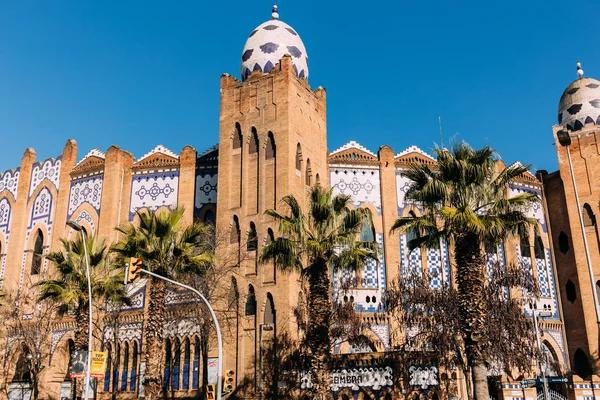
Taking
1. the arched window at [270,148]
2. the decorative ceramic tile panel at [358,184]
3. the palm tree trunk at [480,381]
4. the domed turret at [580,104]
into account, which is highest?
the domed turret at [580,104]

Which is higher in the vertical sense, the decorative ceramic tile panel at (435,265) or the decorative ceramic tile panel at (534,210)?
the decorative ceramic tile panel at (534,210)

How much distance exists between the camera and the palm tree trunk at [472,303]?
A: 16.0 m

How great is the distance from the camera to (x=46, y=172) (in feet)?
119

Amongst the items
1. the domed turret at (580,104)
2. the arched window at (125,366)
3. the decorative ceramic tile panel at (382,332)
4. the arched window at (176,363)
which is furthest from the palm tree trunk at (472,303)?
the domed turret at (580,104)

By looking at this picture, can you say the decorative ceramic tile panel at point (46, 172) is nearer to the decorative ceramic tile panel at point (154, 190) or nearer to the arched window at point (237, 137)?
the decorative ceramic tile panel at point (154, 190)

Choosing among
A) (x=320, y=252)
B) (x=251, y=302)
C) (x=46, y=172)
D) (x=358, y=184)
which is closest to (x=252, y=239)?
(x=251, y=302)

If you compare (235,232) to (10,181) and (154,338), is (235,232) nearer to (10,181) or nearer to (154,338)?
(154,338)

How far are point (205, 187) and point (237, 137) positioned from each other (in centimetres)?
345

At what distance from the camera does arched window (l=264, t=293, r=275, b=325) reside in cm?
2588

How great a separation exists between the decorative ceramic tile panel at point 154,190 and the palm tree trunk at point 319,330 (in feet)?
48.9

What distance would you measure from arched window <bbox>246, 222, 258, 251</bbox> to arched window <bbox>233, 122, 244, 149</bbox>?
163 inches

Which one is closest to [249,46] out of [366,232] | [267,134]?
[267,134]

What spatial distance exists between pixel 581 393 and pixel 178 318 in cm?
1543

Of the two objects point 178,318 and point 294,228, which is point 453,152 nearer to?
point 294,228
